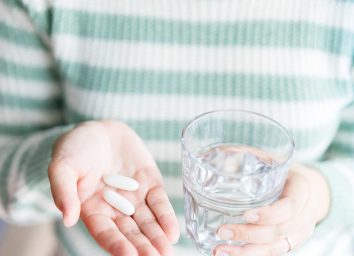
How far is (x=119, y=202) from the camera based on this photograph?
0.48 meters

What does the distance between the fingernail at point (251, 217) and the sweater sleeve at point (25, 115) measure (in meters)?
0.24

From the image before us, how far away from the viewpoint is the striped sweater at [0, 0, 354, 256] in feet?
1.97

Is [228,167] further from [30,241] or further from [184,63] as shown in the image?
[30,241]

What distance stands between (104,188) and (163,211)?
6 centimetres

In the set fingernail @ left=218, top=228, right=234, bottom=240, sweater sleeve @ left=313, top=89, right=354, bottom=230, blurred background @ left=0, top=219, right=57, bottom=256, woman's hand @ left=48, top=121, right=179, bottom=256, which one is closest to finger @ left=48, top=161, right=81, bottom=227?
woman's hand @ left=48, top=121, right=179, bottom=256

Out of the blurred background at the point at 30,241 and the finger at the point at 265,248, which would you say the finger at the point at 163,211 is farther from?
the blurred background at the point at 30,241

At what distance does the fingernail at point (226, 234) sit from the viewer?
0.47 meters

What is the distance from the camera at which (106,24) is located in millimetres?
610

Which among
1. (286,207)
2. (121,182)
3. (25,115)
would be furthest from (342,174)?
(25,115)

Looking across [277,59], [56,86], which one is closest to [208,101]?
[277,59]

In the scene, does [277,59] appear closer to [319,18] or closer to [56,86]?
[319,18]

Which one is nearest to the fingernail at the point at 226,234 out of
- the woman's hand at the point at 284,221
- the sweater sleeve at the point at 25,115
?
the woman's hand at the point at 284,221

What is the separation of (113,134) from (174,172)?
0.10 metres

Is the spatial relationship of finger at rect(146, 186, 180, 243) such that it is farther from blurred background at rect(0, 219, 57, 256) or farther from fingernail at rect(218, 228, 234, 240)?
blurred background at rect(0, 219, 57, 256)
